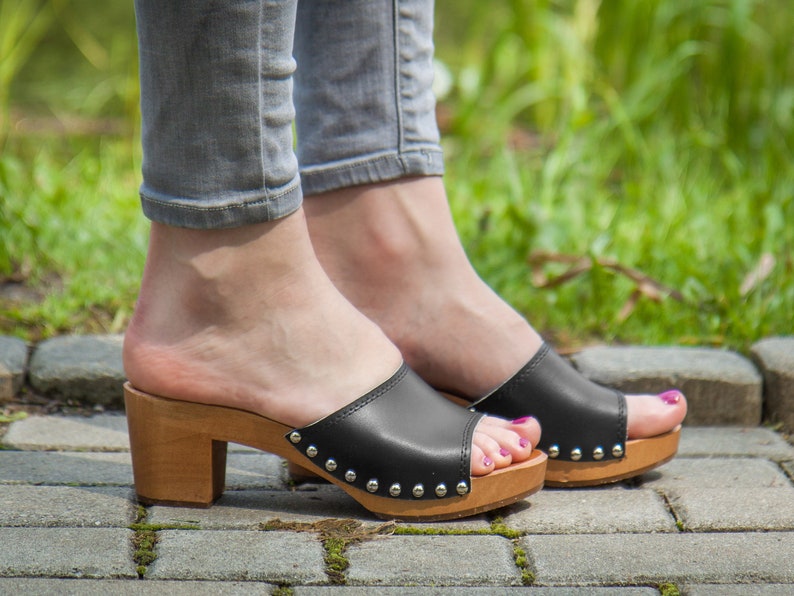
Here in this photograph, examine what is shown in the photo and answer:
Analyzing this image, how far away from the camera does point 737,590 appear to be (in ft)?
3.64

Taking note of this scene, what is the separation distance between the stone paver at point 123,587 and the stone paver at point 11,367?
0.74 metres

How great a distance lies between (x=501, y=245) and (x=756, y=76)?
1442 millimetres

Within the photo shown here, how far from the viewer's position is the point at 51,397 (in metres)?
1.79

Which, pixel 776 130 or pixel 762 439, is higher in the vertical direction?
pixel 776 130

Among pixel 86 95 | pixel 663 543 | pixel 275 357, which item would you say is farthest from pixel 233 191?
pixel 86 95

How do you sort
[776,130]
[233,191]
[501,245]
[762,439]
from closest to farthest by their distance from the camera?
[233,191] → [762,439] → [501,245] → [776,130]

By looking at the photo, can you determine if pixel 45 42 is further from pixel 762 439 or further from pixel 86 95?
pixel 762 439

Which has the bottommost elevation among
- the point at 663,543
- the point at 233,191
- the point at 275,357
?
the point at 663,543

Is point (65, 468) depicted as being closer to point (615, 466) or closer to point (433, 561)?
point (433, 561)

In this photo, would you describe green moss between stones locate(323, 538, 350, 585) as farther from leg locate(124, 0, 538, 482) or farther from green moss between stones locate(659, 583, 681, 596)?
green moss between stones locate(659, 583, 681, 596)

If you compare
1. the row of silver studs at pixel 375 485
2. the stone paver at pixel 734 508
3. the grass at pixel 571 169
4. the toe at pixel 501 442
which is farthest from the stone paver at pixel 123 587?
the grass at pixel 571 169

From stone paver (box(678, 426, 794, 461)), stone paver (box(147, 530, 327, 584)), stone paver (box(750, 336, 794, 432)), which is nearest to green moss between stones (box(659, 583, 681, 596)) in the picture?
stone paver (box(147, 530, 327, 584))

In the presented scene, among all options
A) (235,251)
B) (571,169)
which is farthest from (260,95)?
(571,169)

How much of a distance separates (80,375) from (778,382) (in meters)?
1.23
